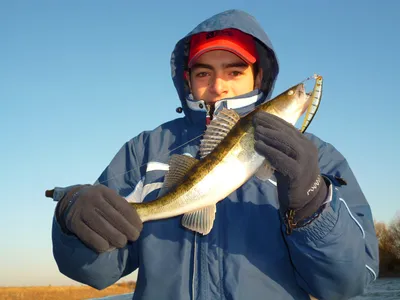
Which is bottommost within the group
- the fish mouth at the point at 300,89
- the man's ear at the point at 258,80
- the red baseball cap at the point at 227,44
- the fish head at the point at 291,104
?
the fish head at the point at 291,104

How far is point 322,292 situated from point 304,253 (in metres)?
0.51

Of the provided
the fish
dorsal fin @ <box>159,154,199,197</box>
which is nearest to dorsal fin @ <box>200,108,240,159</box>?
the fish

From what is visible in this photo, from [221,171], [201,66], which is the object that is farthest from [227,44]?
[221,171]

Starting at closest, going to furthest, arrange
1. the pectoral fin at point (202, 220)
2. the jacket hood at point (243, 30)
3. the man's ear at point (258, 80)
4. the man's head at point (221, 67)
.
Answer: the pectoral fin at point (202, 220)
the man's head at point (221, 67)
the jacket hood at point (243, 30)
the man's ear at point (258, 80)

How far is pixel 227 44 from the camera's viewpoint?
18.1 ft

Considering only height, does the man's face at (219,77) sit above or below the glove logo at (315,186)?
above

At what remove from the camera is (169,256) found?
4430 millimetres

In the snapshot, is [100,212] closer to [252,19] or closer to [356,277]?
[356,277]

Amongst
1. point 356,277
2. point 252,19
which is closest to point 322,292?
point 356,277

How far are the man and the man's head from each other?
0.06ft

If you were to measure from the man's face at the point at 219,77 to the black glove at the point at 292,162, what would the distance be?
167 centimetres

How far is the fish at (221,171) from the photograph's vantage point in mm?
3820

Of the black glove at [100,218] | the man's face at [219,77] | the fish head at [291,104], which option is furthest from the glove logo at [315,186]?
the man's face at [219,77]

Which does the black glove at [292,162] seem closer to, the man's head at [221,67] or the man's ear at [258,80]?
the man's head at [221,67]
